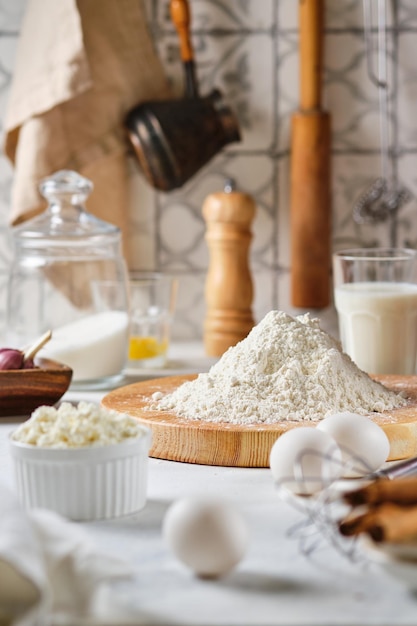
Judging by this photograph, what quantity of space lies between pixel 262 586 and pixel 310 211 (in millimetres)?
1253

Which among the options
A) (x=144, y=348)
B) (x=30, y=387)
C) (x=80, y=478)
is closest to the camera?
(x=80, y=478)

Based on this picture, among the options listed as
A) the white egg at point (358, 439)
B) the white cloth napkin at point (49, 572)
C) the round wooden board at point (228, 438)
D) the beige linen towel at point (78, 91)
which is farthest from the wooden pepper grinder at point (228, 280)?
the white cloth napkin at point (49, 572)

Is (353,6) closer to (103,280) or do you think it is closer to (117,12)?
(117,12)

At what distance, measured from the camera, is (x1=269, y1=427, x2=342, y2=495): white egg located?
2.76ft

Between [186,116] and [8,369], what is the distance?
2.35ft

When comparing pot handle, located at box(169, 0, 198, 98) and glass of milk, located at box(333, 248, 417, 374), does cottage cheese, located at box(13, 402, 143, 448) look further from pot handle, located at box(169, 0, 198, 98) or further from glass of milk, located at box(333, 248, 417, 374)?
pot handle, located at box(169, 0, 198, 98)

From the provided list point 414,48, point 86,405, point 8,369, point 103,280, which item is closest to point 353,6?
point 414,48

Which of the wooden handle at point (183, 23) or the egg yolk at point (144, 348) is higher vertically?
the wooden handle at point (183, 23)

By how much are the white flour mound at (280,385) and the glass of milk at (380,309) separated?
0.31 m

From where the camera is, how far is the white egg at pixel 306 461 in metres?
0.84

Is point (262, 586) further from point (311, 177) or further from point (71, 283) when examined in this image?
point (311, 177)

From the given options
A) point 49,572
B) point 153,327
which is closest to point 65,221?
point 153,327

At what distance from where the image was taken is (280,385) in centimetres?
110

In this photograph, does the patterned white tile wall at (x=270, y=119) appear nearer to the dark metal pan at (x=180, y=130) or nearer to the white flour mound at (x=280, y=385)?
the dark metal pan at (x=180, y=130)
